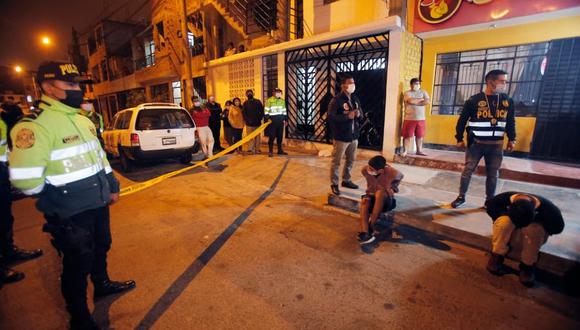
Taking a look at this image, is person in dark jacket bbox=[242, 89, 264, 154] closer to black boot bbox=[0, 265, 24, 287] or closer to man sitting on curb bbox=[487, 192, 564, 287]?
black boot bbox=[0, 265, 24, 287]

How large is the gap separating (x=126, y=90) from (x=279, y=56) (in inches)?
738

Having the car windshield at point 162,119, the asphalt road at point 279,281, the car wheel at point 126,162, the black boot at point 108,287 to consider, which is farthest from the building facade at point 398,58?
the black boot at point 108,287

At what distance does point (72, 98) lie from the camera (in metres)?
2.22

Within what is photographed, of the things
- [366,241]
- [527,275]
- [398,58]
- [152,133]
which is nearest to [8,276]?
[366,241]

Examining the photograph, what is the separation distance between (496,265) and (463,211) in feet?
4.53

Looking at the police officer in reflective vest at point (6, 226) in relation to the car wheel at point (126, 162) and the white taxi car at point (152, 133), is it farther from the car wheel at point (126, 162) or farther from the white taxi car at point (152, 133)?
the car wheel at point (126, 162)

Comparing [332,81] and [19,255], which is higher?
[332,81]

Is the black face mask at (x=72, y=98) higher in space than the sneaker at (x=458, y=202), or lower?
higher

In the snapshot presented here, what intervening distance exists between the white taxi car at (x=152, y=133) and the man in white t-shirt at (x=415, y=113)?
5.71 meters

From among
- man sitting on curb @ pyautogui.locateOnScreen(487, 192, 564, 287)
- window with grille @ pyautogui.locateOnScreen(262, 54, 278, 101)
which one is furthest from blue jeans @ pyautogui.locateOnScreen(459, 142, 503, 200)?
window with grille @ pyautogui.locateOnScreen(262, 54, 278, 101)

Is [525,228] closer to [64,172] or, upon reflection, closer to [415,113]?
[64,172]

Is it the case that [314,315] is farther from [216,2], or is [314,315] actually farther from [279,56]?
[216,2]

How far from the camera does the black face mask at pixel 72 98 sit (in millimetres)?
2195

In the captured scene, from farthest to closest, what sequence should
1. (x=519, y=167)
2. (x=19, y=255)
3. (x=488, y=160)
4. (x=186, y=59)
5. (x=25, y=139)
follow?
(x=186, y=59), (x=519, y=167), (x=488, y=160), (x=19, y=255), (x=25, y=139)
